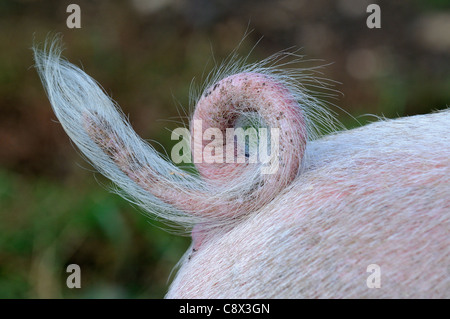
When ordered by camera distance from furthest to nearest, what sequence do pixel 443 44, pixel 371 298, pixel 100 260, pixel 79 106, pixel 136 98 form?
pixel 443 44, pixel 136 98, pixel 100 260, pixel 79 106, pixel 371 298

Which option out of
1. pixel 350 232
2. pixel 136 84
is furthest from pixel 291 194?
pixel 136 84

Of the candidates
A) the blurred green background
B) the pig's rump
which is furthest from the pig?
the blurred green background

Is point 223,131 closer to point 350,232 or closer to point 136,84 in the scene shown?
point 350,232

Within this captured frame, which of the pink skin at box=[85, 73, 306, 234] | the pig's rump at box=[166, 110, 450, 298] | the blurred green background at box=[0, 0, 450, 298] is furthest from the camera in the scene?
the blurred green background at box=[0, 0, 450, 298]

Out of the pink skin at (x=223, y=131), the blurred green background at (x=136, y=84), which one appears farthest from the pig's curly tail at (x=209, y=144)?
the blurred green background at (x=136, y=84)

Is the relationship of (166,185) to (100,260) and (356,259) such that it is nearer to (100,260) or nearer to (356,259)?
(356,259)

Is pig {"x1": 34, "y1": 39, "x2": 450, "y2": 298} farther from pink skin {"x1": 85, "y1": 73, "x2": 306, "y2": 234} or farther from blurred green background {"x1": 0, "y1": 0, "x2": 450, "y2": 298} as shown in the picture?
blurred green background {"x1": 0, "y1": 0, "x2": 450, "y2": 298}

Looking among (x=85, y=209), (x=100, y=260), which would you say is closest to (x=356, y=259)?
(x=100, y=260)
